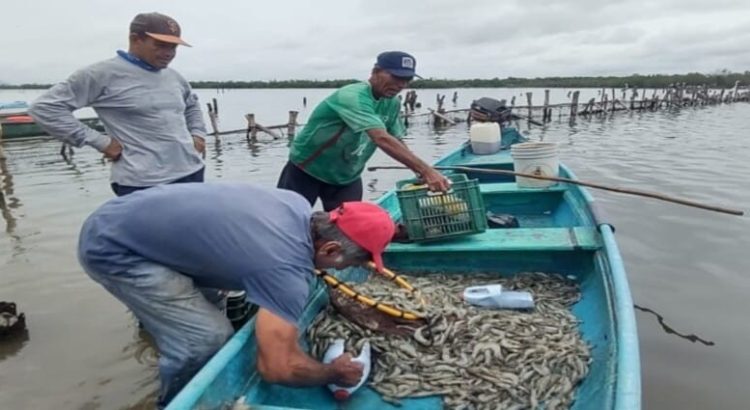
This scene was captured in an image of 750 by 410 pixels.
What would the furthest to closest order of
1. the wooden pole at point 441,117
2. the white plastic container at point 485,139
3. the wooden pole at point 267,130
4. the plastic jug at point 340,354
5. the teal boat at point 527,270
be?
the wooden pole at point 441,117 < the wooden pole at point 267,130 < the white plastic container at point 485,139 < the plastic jug at point 340,354 < the teal boat at point 527,270

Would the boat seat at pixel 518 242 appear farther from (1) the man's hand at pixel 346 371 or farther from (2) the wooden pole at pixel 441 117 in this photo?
(2) the wooden pole at pixel 441 117

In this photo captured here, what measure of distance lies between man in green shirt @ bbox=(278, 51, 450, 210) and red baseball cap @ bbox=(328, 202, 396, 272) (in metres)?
1.55

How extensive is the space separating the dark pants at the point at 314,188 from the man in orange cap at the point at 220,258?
7.56 ft

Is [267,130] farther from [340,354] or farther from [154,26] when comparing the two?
[340,354]

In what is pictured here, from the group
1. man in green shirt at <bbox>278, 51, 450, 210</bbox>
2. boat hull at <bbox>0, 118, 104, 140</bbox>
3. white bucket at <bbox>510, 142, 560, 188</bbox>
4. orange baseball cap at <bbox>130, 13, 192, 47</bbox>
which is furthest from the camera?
boat hull at <bbox>0, 118, 104, 140</bbox>

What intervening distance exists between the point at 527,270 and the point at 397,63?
202cm

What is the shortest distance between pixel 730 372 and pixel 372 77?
3.85 meters

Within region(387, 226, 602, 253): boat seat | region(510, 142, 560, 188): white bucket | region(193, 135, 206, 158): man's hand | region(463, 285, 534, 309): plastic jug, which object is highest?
region(193, 135, 206, 158): man's hand

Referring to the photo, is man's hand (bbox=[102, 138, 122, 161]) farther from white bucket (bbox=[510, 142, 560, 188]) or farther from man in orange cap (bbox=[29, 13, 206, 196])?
white bucket (bbox=[510, 142, 560, 188])

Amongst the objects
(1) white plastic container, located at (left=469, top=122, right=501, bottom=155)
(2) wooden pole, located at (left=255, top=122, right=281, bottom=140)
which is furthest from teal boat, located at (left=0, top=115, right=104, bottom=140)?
(1) white plastic container, located at (left=469, top=122, right=501, bottom=155)

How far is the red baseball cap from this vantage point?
8.21 feet

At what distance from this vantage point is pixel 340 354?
9.82 ft

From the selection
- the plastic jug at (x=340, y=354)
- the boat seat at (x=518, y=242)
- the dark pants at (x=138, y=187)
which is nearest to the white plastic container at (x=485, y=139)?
the boat seat at (x=518, y=242)

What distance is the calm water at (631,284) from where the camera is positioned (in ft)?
13.9
